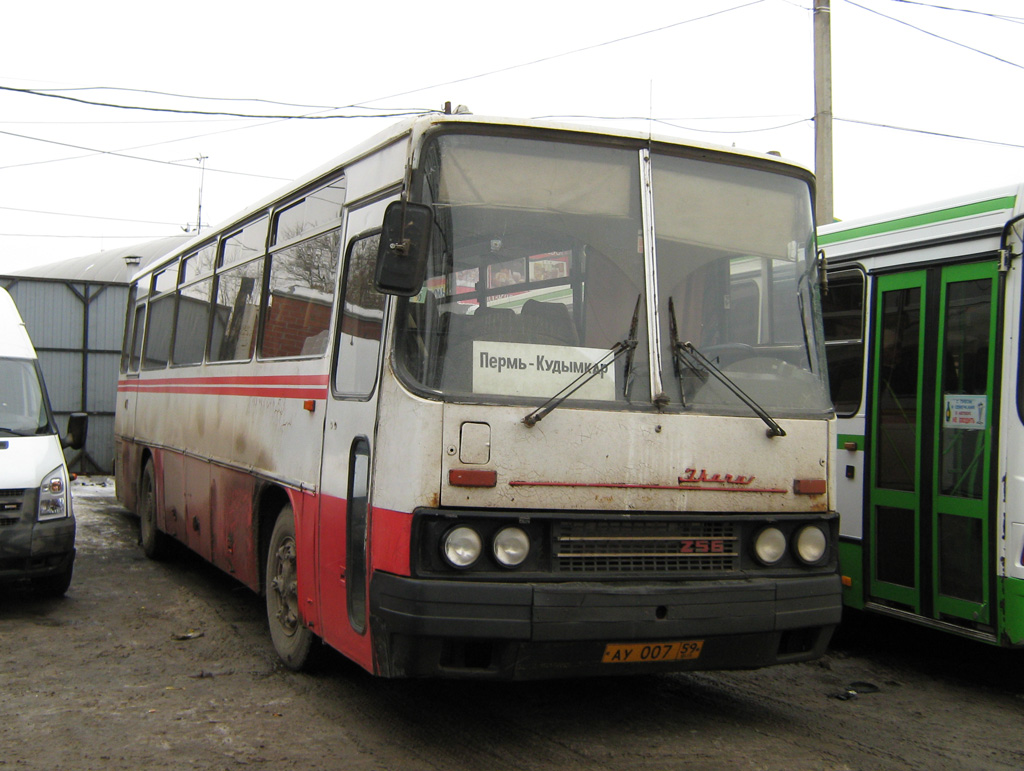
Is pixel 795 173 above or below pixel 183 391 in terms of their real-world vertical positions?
above

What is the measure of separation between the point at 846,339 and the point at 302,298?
3927 mm

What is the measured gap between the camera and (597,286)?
16.2 feet

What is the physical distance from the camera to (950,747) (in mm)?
5203

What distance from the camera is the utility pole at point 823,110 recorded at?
12383 mm

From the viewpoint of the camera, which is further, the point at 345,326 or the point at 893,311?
the point at 893,311

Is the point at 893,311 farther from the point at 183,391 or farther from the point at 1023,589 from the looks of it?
the point at 183,391

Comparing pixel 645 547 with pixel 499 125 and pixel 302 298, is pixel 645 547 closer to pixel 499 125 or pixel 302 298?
pixel 499 125

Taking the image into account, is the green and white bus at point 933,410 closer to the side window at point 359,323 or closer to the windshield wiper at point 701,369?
the windshield wiper at point 701,369

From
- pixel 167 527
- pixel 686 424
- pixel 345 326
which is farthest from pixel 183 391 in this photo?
pixel 686 424

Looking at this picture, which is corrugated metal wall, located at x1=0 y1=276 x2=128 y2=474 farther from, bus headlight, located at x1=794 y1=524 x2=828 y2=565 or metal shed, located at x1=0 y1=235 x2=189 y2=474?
bus headlight, located at x1=794 y1=524 x2=828 y2=565

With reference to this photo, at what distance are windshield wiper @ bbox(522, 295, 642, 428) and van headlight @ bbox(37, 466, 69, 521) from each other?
5.22m

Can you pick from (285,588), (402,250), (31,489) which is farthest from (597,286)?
(31,489)

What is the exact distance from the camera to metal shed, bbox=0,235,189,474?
21812 mm

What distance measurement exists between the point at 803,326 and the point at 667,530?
143cm
